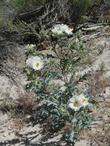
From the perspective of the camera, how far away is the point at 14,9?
7070mm

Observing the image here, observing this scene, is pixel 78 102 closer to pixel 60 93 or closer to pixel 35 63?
pixel 60 93

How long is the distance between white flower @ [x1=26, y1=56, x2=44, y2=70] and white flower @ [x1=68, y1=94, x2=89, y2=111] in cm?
42

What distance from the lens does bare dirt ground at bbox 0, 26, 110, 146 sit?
15.8ft

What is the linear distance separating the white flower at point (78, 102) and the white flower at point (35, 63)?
424 millimetres

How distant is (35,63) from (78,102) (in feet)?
1.74

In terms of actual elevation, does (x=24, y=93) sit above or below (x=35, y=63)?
below

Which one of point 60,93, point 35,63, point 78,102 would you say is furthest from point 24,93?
point 78,102

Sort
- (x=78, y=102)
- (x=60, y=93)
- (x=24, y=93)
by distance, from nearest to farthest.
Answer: (x=78, y=102) → (x=60, y=93) → (x=24, y=93)

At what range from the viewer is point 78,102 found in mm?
4508

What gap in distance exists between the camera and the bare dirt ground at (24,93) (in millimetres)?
4818

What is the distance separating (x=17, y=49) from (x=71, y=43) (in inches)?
82.1

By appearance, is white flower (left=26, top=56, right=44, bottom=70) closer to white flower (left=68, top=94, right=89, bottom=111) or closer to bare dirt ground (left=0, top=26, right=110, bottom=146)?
white flower (left=68, top=94, right=89, bottom=111)

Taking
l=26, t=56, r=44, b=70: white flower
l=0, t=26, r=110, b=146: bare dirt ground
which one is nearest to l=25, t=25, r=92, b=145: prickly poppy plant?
l=26, t=56, r=44, b=70: white flower

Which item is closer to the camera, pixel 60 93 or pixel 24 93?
pixel 60 93
